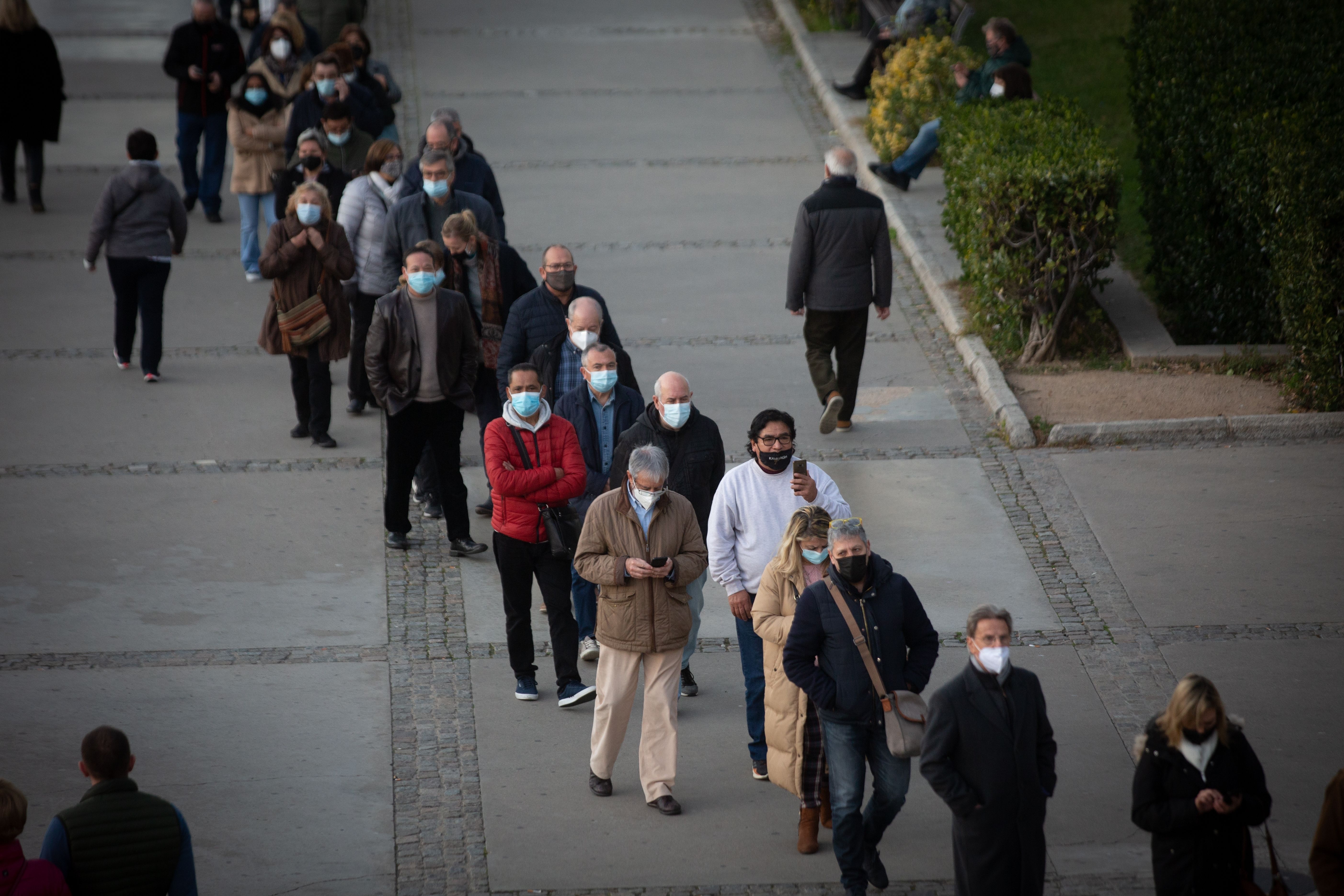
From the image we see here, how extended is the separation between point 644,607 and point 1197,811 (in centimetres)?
251

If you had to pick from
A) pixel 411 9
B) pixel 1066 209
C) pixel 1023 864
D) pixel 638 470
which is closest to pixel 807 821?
pixel 1023 864

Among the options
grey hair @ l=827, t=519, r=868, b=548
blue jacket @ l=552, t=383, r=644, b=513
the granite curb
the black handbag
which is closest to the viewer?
grey hair @ l=827, t=519, r=868, b=548

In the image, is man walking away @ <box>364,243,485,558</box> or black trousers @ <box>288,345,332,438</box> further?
black trousers @ <box>288,345,332,438</box>

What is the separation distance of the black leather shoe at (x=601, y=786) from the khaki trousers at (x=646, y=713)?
0.02 metres

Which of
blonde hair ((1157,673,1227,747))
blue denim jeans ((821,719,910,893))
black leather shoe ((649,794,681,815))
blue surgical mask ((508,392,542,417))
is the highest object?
blonde hair ((1157,673,1227,747))

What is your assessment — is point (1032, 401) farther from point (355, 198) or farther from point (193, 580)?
point (193, 580)

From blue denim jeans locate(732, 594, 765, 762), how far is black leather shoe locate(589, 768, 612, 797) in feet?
2.20

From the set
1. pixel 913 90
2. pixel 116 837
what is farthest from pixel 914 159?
pixel 116 837

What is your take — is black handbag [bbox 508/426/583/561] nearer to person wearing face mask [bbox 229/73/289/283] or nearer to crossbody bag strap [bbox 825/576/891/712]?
crossbody bag strap [bbox 825/576/891/712]

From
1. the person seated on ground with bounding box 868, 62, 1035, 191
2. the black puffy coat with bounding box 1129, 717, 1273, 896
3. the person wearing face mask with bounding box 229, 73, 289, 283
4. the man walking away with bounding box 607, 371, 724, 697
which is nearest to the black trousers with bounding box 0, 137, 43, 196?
the person wearing face mask with bounding box 229, 73, 289, 283

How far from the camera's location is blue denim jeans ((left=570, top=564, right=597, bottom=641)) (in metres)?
8.41

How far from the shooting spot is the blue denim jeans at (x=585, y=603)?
27.6ft

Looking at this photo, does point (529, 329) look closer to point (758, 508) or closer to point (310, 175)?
point (758, 508)

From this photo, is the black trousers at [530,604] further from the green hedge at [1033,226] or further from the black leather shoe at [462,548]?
the green hedge at [1033,226]
